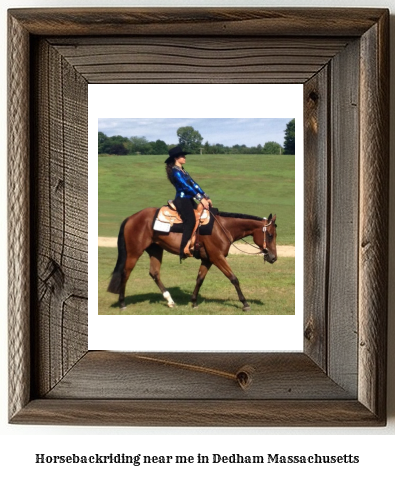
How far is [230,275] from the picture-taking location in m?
0.69

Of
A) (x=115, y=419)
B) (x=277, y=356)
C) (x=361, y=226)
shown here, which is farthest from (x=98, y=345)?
(x=361, y=226)

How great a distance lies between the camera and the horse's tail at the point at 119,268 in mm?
688

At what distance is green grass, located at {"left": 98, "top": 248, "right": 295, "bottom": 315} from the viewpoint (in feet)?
2.26

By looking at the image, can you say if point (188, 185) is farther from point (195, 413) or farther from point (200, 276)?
point (195, 413)

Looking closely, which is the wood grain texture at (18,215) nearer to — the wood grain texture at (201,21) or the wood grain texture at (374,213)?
the wood grain texture at (201,21)

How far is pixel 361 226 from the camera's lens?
669mm

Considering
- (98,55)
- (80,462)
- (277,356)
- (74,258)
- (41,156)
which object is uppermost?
(98,55)

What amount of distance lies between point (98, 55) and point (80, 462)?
1.42 ft

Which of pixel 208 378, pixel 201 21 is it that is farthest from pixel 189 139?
pixel 208 378

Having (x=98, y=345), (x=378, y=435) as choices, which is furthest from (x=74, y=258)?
(x=378, y=435)

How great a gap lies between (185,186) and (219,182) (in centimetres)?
4

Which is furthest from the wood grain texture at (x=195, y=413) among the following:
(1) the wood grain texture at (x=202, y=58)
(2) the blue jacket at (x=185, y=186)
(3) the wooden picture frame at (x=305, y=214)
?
(1) the wood grain texture at (x=202, y=58)

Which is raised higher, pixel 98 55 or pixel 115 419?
pixel 98 55
